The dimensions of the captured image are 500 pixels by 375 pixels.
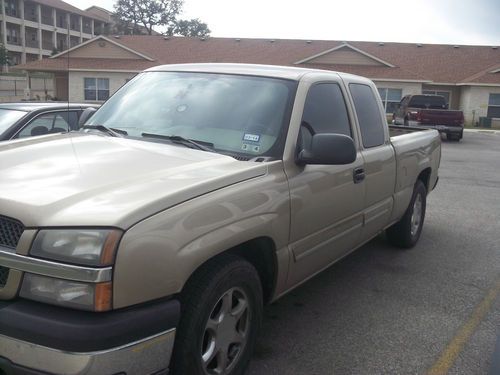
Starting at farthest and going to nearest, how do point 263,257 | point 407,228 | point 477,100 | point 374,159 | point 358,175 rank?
point 477,100, point 407,228, point 374,159, point 358,175, point 263,257

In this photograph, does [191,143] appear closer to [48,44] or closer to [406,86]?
[406,86]

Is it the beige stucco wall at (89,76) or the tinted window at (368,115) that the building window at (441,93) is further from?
the tinted window at (368,115)

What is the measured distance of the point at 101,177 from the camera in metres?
2.72

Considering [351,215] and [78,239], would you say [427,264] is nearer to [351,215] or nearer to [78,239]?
[351,215]

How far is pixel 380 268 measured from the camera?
17.7 feet

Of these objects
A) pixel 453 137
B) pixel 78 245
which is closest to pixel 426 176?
pixel 78 245

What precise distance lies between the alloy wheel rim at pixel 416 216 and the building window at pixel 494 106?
3160 centimetres

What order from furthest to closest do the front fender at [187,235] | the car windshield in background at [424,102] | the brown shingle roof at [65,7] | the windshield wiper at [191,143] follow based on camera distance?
the brown shingle roof at [65,7]
the car windshield in background at [424,102]
the windshield wiper at [191,143]
the front fender at [187,235]

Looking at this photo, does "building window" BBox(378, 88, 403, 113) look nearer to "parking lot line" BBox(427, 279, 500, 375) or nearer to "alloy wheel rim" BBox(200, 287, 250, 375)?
"parking lot line" BBox(427, 279, 500, 375)

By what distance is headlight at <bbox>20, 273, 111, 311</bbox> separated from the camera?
2195 mm

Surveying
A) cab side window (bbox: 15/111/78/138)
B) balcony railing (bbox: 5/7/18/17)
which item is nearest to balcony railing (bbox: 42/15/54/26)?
balcony railing (bbox: 5/7/18/17)

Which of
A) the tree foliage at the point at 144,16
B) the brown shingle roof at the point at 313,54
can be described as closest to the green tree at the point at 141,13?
the tree foliage at the point at 144,16

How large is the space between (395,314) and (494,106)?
34.1 m

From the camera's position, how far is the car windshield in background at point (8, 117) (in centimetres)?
586
